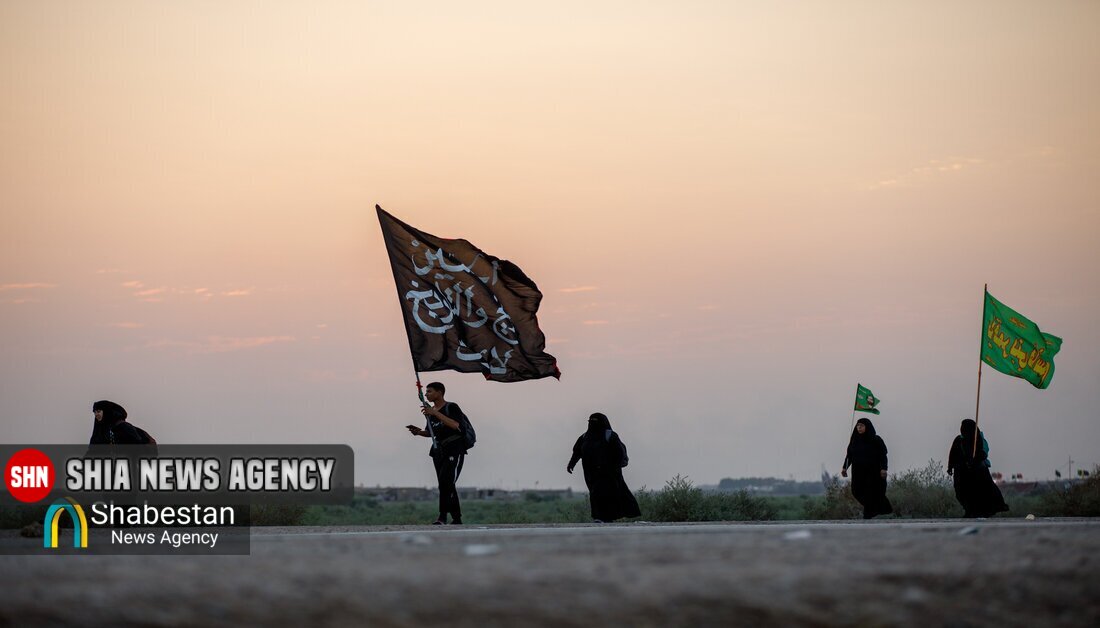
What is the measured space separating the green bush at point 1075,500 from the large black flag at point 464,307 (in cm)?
1346

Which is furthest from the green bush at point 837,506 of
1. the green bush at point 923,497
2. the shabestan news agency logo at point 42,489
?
the shabestan news agency logo at point 42,489

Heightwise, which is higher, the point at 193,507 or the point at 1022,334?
the point at 1022,334

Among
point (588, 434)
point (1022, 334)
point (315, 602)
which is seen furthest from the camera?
point (1022, 334)

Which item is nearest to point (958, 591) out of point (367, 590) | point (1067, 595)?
point (1067, 595)

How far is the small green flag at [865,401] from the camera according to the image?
3259 cm

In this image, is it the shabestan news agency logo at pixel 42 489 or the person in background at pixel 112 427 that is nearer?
the shabestan news agency logo at pixel 42 489

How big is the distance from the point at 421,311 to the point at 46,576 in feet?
37.4

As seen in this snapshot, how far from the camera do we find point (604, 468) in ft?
82.2

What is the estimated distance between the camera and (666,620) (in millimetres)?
9867

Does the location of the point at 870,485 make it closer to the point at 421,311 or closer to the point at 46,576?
the point at 421,311

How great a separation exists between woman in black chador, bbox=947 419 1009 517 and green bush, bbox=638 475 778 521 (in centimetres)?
523

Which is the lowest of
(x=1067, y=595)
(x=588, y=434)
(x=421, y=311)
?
(x=1067, y=595)

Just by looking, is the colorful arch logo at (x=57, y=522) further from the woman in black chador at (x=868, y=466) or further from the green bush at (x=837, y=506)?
the green bush at (x=837, y=506)
